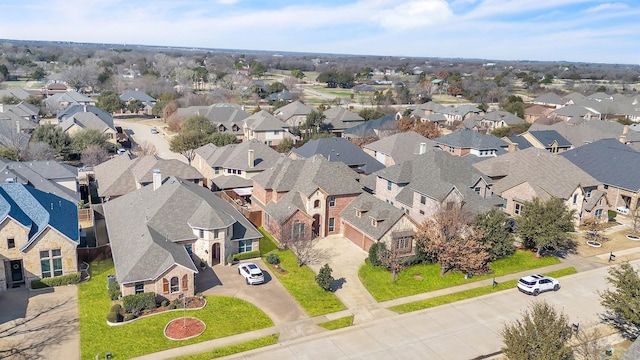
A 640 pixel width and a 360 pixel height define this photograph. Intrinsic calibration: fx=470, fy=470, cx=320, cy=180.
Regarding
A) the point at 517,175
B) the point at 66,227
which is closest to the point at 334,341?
the point at 66,227

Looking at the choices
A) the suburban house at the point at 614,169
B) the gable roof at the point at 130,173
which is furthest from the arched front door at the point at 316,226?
the suburban house at the point at 614,169

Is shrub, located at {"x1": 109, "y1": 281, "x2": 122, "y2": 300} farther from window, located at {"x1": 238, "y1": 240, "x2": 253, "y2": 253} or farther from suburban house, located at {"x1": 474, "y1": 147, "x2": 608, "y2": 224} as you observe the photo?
suburban house, located at {"x1": 474, "y1": 147, "x2": 608, "y2": 224}

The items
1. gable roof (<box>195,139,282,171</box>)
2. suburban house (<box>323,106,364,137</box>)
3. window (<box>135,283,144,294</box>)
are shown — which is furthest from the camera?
suburban house (<box>323,106,364,137</box>)

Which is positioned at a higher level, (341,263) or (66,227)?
(66,227)

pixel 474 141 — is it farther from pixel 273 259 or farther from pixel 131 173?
pixel 131 173

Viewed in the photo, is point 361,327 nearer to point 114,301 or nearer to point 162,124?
point 114,301

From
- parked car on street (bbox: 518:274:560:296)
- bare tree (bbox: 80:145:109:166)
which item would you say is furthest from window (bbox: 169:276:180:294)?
bare tree (bbox: 80:145:109:166)
